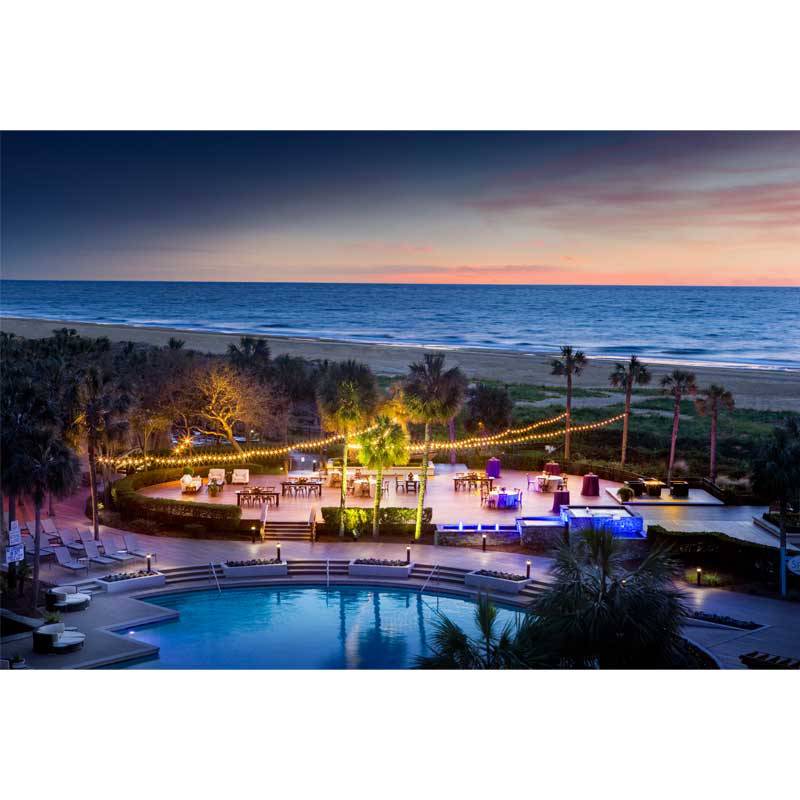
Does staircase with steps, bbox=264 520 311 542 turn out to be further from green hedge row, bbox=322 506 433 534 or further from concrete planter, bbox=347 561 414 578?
concrete planter, bbox=347 561 414 578

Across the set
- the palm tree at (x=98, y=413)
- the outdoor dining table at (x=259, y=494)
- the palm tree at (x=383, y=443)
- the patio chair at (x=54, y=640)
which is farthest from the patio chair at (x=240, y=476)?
the patio chair at (x=54, y=640)

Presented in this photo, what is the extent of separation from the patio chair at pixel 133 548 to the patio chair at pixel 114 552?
17 cm

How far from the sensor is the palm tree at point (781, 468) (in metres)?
19.6

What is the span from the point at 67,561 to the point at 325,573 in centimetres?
629

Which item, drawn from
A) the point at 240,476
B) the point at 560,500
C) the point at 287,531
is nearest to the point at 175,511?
the point at 287,531

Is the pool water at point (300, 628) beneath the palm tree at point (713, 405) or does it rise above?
beneath

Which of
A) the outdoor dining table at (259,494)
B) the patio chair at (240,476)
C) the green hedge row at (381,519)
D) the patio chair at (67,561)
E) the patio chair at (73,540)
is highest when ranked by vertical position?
the patio chair at (240,476)

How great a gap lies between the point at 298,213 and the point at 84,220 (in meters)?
10.8

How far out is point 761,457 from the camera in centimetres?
1995

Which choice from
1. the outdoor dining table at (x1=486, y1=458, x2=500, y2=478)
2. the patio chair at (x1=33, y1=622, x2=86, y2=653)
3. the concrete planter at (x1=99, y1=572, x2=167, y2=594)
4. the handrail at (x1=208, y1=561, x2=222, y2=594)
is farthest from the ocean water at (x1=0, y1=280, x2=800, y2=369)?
the patio chair at (x1=33, y1=622, x2=86, y2=653)

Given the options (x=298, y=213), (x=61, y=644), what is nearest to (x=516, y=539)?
(x=61, y=644)

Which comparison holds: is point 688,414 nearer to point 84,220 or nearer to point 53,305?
point 84,220

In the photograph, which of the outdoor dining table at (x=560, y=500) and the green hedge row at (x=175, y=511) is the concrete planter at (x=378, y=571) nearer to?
the green hedge row at (x=175, y=511)
